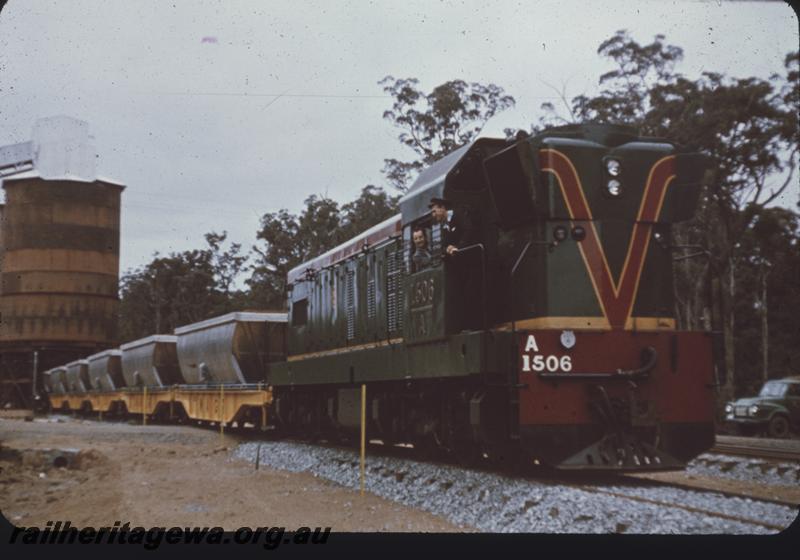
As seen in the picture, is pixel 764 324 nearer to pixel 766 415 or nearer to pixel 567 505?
pixel 766 415

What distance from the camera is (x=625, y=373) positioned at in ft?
33.2

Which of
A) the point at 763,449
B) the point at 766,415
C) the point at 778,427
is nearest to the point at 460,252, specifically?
the point at 763,449

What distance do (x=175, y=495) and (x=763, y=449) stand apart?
9849 millimetres

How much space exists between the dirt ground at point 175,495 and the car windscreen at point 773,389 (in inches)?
535

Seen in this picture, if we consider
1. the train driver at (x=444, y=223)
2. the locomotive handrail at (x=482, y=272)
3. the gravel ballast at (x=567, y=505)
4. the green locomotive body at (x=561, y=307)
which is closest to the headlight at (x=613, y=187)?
the green locomotive body at (x=561, y=307)

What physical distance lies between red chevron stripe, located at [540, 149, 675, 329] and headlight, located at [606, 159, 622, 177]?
1.29 ft

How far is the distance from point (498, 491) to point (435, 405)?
324cm

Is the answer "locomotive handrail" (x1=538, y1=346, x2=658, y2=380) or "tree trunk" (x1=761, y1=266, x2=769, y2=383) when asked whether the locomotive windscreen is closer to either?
"locomotive handrail" (x1=538, y1=346, x2=658, y2=380)

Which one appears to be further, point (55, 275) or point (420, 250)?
point (55, 275)

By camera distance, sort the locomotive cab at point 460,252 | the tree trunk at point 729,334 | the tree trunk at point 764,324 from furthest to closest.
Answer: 1. the tree trunk at point 729,334
2. the tree trunk at point 764,324
3. the locomotive cab at point 460,252

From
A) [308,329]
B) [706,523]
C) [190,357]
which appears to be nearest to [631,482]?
[706,523]

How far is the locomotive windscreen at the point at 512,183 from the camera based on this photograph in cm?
1050

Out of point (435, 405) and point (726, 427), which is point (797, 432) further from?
point (435, 405)

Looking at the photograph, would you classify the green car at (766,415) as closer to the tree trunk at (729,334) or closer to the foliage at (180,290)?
the tree trunk at (729,334)
